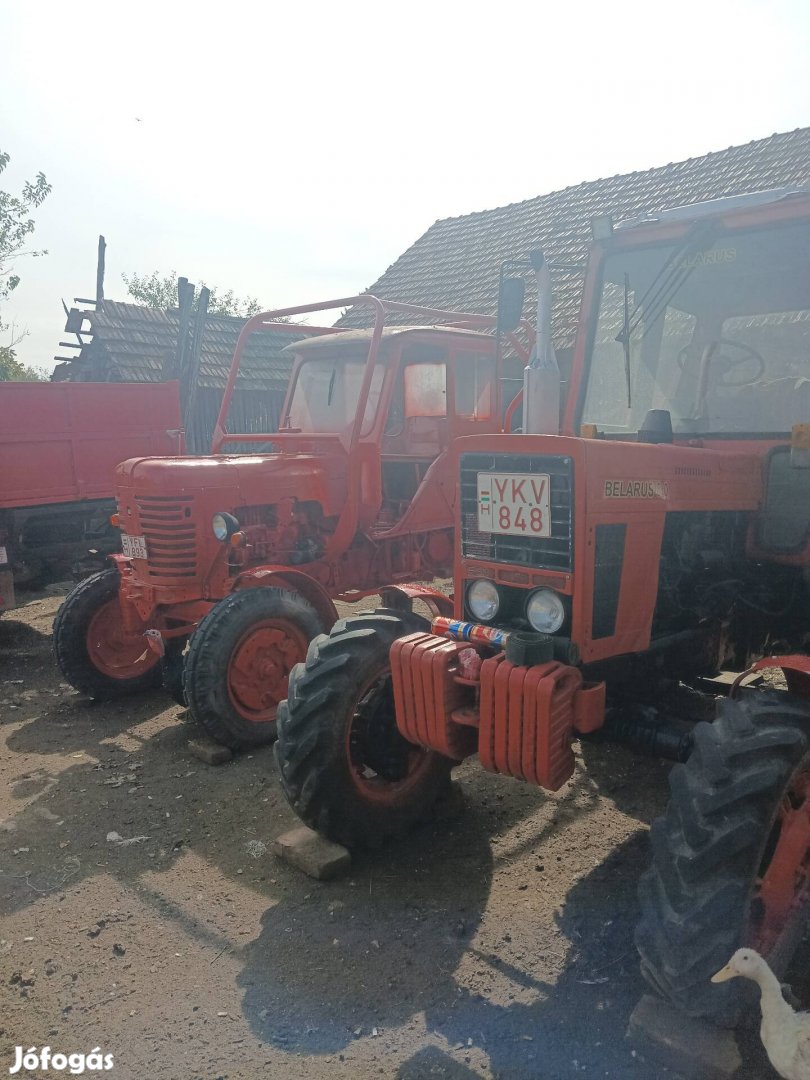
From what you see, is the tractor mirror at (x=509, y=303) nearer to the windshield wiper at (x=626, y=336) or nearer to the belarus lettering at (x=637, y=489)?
the windshield wiper at (x=626, y=336)

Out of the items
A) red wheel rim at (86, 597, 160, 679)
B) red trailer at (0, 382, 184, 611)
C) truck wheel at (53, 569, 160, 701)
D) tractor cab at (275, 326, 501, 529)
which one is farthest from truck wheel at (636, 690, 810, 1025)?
red trailer at (0, 382, 184, 611)

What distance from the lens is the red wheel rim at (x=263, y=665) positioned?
486cm

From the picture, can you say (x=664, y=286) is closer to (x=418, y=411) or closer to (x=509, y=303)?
(x=509, y=303)

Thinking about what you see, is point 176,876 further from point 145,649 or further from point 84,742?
point 145,649

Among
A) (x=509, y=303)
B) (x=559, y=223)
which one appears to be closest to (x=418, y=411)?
(x=509, y=303)

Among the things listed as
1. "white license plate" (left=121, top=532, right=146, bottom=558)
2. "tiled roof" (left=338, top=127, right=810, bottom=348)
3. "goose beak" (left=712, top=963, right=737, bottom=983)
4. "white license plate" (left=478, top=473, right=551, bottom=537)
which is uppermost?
"tiled roof" (left=338, top=127, right=810, bottom=348)

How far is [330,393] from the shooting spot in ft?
21.2

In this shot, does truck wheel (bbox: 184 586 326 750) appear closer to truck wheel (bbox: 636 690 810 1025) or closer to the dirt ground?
the dirt ground

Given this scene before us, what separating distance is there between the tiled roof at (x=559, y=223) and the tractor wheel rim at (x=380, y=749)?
672cm

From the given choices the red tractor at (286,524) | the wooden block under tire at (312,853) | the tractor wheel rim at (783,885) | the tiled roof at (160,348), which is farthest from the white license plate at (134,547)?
the tiled roof at (160,348)

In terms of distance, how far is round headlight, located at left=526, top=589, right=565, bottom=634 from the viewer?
2.91 meters

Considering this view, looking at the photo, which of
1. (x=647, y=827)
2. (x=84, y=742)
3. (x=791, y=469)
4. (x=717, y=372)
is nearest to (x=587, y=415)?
(x=717, y=372)

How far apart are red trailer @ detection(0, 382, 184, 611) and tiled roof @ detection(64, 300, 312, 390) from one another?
5.09 m

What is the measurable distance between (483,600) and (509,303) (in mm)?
1246
